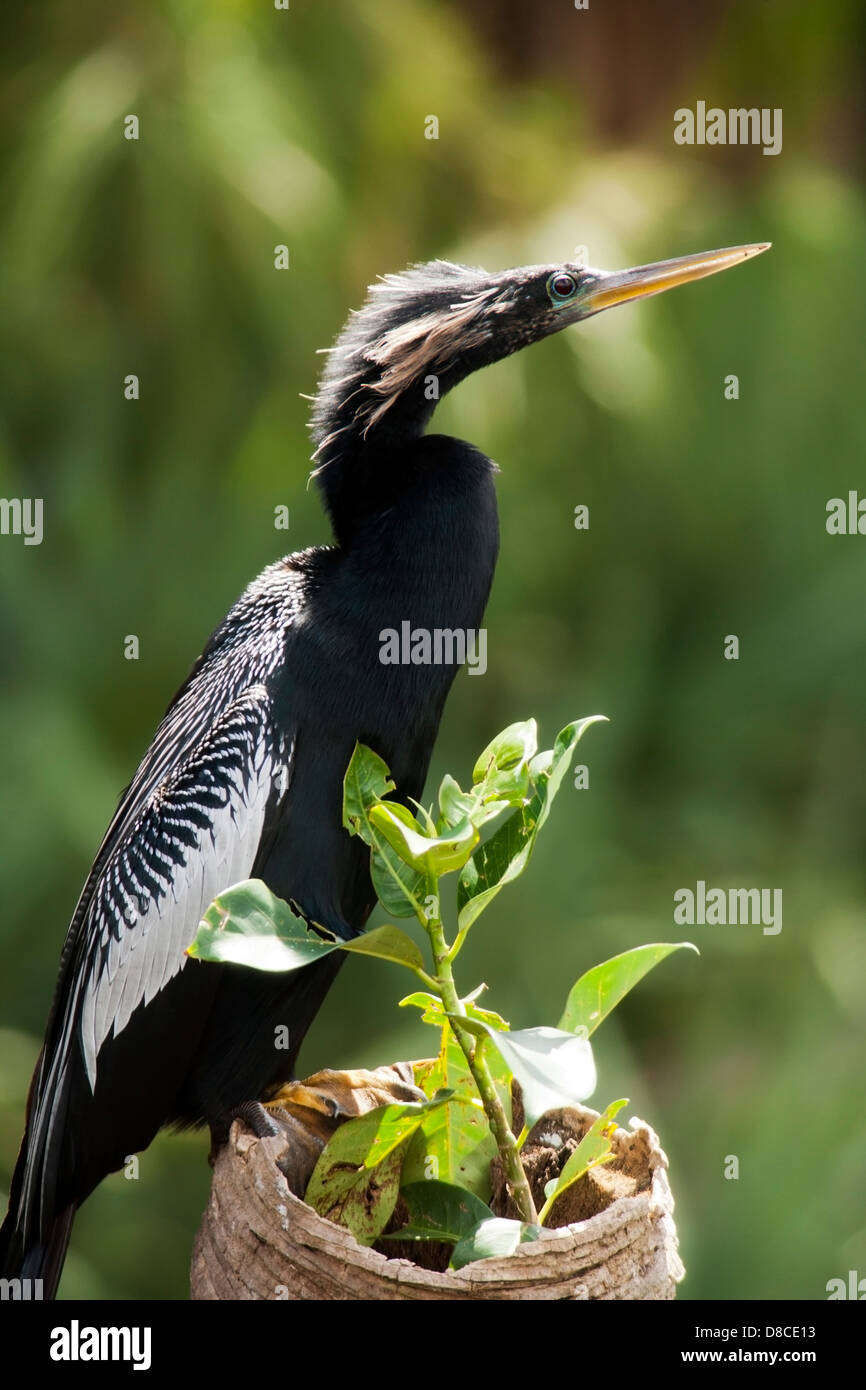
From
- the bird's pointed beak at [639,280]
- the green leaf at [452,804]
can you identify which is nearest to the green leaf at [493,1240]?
the green leaf at [452,804]

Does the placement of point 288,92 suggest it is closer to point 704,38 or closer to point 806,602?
point 704,38

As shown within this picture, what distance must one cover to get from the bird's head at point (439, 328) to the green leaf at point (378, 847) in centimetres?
62

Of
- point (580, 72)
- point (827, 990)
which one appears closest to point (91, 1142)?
point (827, 990)

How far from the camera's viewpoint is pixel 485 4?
5.25 metres

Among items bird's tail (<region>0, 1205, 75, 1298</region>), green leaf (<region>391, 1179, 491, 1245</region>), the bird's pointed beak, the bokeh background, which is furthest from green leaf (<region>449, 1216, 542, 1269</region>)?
the bokeh background

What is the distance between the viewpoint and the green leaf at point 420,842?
1.43 metres

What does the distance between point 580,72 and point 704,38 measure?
1.43ft

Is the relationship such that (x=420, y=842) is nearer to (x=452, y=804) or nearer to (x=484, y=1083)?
(x=452, y=804)

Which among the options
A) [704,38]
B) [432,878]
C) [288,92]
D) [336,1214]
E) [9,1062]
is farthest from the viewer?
[704,38]

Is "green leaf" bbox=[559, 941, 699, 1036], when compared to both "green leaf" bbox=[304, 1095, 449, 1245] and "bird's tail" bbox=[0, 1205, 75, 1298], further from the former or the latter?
"bird's tail" bbox=[0, 1205, 75, 1298]

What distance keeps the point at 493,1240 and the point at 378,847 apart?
405 millimetres

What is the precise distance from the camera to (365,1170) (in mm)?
1680

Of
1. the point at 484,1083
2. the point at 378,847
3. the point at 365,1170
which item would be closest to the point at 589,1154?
the point at 484,1083

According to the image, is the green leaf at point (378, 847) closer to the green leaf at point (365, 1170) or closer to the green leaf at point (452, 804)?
the green leaf at point (452, 804)
